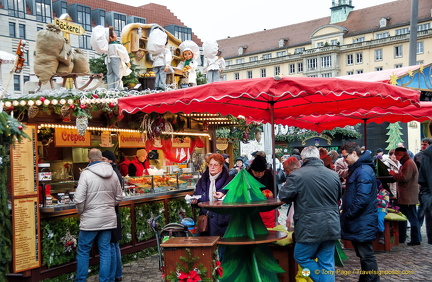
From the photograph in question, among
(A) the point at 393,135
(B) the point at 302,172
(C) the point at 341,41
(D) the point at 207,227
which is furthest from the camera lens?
(C) the point at 341,41

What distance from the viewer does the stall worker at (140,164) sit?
1078 cm

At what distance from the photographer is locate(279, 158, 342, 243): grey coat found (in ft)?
17.5

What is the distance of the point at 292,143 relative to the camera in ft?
88.7

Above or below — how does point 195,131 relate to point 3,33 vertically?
below

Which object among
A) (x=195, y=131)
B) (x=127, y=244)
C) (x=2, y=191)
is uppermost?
(x=195, y=131)

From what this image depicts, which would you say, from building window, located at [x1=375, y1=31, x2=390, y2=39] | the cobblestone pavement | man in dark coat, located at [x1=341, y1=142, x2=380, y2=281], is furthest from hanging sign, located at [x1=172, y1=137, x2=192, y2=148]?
building window, located at [x1=375, y1=31, x2=390, y2=39]

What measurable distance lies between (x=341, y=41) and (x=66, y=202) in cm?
6436

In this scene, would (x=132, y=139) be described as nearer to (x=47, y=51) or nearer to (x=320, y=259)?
(x=47, y=51)

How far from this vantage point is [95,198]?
256 inches

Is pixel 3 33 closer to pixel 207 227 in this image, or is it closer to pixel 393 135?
pixel 393 135

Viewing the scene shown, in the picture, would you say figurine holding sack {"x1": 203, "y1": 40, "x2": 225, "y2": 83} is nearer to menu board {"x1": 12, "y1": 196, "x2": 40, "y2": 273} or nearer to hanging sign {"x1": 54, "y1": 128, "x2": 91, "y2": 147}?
hanging sign {"x1": 54, "y1": 128, "x2": 91, "y2": 147}

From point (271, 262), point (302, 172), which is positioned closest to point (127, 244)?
point (271, 262)

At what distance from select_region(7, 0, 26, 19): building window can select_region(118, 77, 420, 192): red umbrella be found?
45.7 m

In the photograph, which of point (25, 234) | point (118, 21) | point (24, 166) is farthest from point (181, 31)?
point (25, 234)
